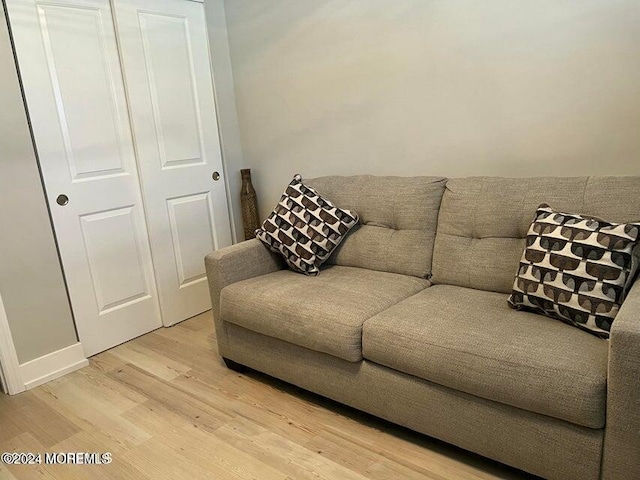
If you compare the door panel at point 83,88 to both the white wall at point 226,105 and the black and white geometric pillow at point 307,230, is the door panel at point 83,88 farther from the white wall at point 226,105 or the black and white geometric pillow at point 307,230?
the black and white geometric pillow at point 307,230

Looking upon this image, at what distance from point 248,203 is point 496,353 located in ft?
7.08

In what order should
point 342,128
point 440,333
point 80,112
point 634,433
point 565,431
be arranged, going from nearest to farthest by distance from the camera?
point 634,433 → point 565,431 → point 440,333 → point 80,112 → point 342,128

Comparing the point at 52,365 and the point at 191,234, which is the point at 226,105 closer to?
the point at 191,234

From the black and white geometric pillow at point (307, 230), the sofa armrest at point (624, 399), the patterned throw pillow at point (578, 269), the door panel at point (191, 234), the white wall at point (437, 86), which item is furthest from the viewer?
the door panel at point (191, 234)

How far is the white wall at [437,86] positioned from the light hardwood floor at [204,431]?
1.31 meters

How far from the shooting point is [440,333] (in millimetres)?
1639

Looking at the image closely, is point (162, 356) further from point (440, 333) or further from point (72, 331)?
point (440, 333)

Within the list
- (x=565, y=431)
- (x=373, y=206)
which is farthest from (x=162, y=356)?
(x=565, y=431)

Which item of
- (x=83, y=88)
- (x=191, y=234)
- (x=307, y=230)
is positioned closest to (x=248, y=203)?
(x=191, y=234)

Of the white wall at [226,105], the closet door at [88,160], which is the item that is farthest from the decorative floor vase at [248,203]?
the closet door at [88,160]

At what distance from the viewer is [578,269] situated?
157cm

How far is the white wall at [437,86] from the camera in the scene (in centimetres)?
201

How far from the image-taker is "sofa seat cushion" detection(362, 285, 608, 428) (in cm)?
135

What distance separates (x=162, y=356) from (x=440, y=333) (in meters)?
1.68
